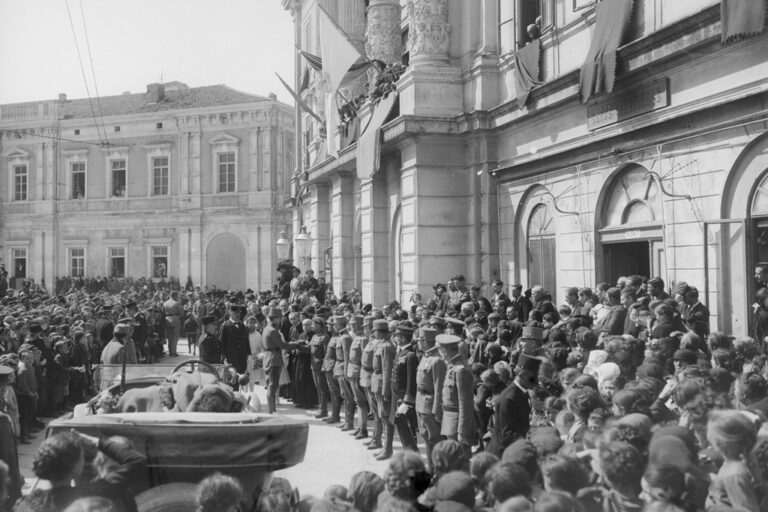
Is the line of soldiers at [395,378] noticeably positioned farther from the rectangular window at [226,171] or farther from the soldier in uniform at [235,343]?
the rectangular window at [226,171]

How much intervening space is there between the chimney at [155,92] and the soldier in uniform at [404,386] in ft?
136

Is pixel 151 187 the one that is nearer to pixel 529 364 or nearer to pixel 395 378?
pixel 395 378

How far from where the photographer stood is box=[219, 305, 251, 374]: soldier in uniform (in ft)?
46.9

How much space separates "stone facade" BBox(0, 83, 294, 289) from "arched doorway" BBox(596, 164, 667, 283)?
3052 centimetres

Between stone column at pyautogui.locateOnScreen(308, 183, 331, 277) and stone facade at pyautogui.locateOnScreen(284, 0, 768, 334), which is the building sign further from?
stone column at pyautogui.locateOnScreen(308, 183, 331, 277)

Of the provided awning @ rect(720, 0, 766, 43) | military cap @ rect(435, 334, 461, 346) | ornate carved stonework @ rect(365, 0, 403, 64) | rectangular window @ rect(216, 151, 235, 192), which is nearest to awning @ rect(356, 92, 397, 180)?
ornate carved stonework @ rect(365, 0, 403, 64)

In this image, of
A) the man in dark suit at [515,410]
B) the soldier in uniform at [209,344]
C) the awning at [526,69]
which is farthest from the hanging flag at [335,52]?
the man in dark suit at [515,410]

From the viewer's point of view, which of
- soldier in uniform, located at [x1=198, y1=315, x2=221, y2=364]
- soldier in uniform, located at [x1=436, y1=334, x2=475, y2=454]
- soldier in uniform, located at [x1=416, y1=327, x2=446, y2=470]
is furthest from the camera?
soldier in uniform, located at [x1=198, y1=315, x2=221, y2=364]

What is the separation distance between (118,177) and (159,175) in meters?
2.86

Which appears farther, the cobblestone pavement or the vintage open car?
the cobblestone pavement

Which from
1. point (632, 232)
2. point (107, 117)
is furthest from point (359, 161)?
point (107, 117)

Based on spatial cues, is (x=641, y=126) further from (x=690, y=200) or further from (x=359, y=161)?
(x=359, y=161)

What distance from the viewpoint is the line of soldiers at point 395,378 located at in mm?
8273

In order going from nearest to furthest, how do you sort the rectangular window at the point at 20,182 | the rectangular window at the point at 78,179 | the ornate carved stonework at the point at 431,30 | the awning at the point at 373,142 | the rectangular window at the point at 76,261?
the ornate carved stonework at the point at 431,30 < the awning at the point at 373,142 < the rectangular window at the point at 76,261 < the rectangular window at the point at 78,179 < the rectangular window at the point at 20,182
